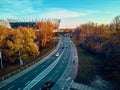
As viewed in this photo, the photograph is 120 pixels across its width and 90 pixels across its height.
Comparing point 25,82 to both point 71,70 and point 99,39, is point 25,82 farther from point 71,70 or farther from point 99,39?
point 99,39

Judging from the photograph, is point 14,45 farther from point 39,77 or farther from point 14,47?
point 39,77

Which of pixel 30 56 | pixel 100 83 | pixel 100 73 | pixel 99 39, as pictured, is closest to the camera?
pixel 100 83

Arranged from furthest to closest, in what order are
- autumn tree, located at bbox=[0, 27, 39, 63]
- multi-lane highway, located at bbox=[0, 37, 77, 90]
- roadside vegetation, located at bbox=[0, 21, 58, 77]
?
autumn tree, located at bbox=[0, 27, 39, 63] < roadside vegetation, located at bbox=[0, 21, 58, 77] < multi-lane highway, located at bbox=[0, 37, 77, 90]

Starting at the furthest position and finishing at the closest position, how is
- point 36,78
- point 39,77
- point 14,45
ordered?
point 14,45, point 39,77, point 36,78

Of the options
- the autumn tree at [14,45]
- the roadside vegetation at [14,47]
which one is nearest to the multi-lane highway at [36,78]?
the roadside vegetation at [14,47]

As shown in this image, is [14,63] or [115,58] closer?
[115,58]

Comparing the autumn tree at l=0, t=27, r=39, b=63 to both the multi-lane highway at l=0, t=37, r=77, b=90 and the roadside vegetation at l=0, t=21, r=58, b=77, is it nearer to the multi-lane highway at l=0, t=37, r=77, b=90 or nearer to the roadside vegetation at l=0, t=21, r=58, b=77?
the roadside vegetation at l=0, t=21, r=58, b=77

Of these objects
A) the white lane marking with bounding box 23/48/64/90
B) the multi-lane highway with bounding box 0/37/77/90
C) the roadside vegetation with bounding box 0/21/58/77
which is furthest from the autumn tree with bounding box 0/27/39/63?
the white lane marking with bounding box 23/48/64/90

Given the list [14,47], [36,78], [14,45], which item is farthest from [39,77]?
[14,45]

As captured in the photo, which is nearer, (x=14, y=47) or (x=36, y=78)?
(x=36, y=78)

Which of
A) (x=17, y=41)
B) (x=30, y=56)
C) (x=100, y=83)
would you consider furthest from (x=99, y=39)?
(x=100, y=83)

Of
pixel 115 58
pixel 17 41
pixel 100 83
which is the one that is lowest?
pixel 100 83
